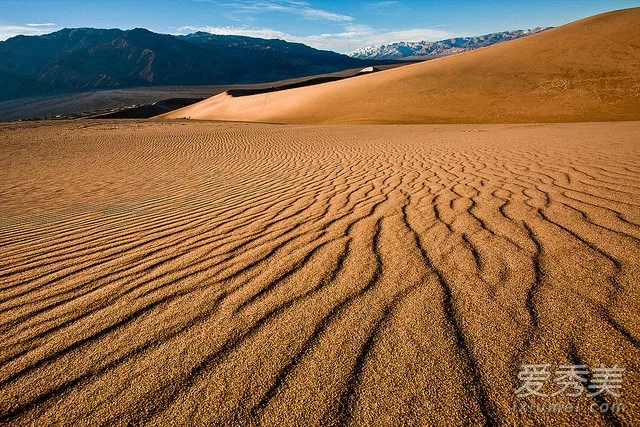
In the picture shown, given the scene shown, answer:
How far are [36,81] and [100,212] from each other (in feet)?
483

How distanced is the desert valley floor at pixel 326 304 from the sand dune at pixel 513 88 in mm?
15758

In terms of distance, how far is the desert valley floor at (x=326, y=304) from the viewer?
1380 millimetres

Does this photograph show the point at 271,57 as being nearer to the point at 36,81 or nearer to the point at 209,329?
the point at 36,81

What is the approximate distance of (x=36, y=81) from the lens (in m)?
114

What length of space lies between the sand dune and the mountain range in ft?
380


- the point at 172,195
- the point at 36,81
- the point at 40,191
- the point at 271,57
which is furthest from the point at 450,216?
the point at 271,57

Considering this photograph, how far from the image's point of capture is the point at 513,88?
2055 cm

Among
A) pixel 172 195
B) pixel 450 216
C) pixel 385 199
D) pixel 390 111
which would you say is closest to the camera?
pixel 450 216
